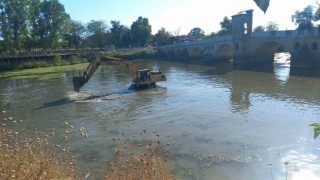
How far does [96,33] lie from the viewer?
315 feet

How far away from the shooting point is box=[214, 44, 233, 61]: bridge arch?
202 feet

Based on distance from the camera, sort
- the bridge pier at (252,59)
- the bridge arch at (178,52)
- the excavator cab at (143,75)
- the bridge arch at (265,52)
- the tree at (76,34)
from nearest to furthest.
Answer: the excavator cab at (143,75) < the bridge arch at (265,52) < the bridge pier at (252,59) < the bridge arch at (178,52) < the tree at (76,34)

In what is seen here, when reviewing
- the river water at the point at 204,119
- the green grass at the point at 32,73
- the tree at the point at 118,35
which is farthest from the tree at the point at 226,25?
the river water at the point at 204,119

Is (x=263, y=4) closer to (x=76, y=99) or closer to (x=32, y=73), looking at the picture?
(x=76, y=99)

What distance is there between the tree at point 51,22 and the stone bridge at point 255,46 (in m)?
28.6

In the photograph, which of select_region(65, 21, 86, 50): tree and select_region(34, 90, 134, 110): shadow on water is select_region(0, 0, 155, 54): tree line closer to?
select_region(65, 21, 86, 50): tree

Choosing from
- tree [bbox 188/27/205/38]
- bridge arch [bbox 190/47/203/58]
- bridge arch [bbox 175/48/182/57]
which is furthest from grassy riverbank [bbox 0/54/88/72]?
tree [bbox 188/27/205/38]

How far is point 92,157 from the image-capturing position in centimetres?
1260

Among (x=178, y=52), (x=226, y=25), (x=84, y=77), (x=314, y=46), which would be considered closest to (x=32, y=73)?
(x=84, y=77)

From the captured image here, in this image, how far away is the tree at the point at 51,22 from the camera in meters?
64.1

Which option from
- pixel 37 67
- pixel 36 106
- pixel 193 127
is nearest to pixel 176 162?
pixel 193 127

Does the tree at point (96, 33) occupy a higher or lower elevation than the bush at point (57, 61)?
higher

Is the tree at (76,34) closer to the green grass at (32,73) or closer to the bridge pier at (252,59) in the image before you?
the green grass at (32,73)

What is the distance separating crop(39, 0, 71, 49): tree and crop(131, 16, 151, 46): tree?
125ft
